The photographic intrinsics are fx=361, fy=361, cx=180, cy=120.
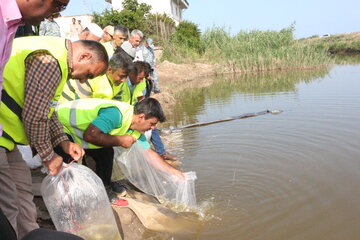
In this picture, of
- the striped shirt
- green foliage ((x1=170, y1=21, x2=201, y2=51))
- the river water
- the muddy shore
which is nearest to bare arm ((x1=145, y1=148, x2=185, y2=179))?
the river water

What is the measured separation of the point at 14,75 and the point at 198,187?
2734mm

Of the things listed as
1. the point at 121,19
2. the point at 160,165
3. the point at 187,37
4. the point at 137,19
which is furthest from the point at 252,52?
the point at 160,165

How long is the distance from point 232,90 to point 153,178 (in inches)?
390

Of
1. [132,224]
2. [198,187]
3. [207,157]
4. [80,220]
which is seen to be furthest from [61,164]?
[207,157]

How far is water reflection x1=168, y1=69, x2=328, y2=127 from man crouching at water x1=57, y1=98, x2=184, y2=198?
4.29m

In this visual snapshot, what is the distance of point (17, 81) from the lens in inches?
72.9

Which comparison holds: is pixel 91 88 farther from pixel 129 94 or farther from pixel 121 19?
pixel 121 19

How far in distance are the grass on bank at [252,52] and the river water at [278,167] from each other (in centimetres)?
869

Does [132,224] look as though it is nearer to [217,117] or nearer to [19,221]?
[19,221]

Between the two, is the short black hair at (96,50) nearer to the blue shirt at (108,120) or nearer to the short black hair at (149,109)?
the blue shirt at (108,120)

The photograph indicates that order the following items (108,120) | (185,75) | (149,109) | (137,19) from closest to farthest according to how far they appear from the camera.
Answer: (108,120) → (149,109) → (185,75) → (137,19)

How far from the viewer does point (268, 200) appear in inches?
147

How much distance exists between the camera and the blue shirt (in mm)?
2909

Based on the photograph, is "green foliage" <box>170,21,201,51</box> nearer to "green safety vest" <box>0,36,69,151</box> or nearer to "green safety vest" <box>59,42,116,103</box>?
"green safety vest" <box>59,42,116,103</box>
